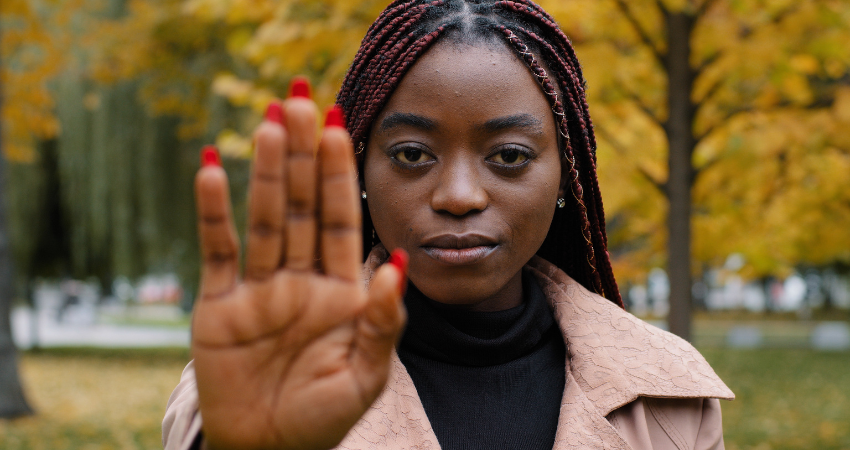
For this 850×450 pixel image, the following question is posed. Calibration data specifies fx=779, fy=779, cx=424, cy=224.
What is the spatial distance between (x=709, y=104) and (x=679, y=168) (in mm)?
1150

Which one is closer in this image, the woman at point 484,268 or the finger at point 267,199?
the finger at point 267,199

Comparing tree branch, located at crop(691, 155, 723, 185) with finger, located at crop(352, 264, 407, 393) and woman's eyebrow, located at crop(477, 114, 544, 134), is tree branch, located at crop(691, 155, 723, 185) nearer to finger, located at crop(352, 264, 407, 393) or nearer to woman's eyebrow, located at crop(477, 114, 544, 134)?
woman's eyebrow, located at crop(477, 114, 544, 134)

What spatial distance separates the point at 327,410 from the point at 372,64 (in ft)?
3.07

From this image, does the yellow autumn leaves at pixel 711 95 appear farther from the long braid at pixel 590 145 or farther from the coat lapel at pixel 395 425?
the coat lapel at pixel 395 425

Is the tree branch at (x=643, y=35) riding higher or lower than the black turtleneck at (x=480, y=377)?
higher

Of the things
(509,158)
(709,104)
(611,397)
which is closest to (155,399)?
(709,104)


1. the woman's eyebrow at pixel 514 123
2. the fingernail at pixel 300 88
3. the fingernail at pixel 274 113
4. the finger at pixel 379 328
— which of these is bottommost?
the finger at pixel 379 328

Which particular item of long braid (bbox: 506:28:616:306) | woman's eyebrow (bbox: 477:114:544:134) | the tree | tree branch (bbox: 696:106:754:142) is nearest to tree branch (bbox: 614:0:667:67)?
the tree

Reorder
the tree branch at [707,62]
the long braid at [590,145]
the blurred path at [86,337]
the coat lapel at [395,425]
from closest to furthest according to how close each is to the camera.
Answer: the coat lapel at [395,425] < the long braid at [590,145] < the tree branch at [707,62] < the blurred path at [86,337]

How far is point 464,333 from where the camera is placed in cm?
185

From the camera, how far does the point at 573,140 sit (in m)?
1.99

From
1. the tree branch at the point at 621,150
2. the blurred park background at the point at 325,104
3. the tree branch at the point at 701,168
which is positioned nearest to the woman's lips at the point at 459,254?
the blurred park background at the point at 325,104

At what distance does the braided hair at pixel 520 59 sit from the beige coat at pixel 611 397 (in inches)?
8.6

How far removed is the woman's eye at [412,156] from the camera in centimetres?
173
